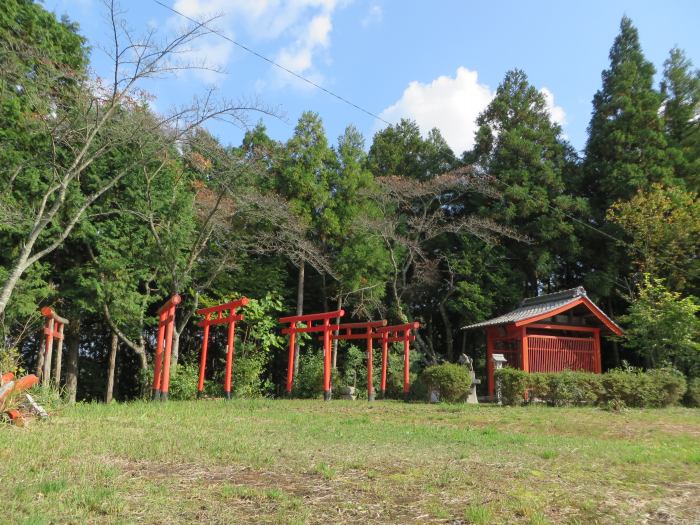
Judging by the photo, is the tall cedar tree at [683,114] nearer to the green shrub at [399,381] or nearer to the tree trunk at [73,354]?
the green shrub at [399,381]

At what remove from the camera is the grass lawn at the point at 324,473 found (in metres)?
3.79

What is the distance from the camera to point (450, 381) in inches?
543

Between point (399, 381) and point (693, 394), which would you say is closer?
point (693, 394)

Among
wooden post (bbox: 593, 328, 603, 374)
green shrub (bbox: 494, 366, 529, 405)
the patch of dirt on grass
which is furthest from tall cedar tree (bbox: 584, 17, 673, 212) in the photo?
the patch of dirt on grass

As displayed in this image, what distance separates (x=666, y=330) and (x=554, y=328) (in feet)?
10.3

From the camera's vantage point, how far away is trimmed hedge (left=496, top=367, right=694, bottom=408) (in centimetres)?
1342

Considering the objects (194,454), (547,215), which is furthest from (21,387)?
(547,215)

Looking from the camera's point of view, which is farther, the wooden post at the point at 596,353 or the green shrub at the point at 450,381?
the wooden post at the point at 596,353

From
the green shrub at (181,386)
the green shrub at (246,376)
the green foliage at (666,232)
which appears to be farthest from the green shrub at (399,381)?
the green foliage at (666,232)

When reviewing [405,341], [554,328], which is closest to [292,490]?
[405,341]

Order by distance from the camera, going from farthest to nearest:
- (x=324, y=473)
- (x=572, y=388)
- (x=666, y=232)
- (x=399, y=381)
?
(x=666, y=232) → (x=399, y=381) → (x=572, y=388) → (x=324, y=473)

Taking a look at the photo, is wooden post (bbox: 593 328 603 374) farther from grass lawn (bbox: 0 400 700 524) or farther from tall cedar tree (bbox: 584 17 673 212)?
grass lawn (bbox: 0 400 700 524)

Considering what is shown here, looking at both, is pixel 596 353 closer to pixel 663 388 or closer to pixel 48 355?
pixel 663 388

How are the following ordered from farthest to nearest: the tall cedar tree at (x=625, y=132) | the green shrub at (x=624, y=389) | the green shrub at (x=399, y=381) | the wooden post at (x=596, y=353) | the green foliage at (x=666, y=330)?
the tall cedar tree at (x=625, y=132), the wooden post at (x=596, y=353), the green foliage at (x=666, y=330), the green shrub at (x=399, y=381), the green shrub at (x=624, y=389)
